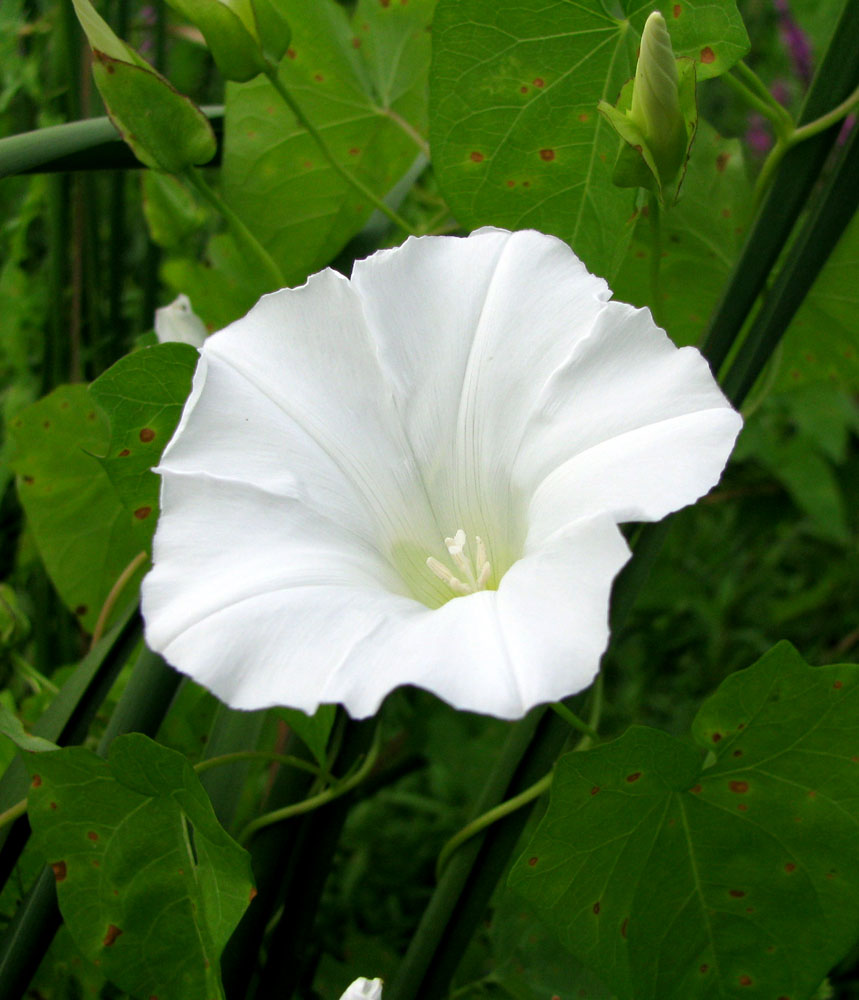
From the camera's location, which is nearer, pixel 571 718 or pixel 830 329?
pixel 571 718

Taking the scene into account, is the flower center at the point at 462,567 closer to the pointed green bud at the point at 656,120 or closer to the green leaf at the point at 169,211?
the pointed green bud at the point at 656,120

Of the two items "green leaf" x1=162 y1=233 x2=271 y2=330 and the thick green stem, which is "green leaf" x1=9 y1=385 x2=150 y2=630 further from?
the thick green stem

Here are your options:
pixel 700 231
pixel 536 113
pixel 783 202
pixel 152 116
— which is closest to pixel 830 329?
pixel 700 231

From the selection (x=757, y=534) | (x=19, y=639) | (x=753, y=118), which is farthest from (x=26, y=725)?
(x=753, y=118)

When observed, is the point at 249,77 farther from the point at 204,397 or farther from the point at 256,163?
the point at 204,397

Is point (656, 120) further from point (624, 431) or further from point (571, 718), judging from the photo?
point (571, 718)

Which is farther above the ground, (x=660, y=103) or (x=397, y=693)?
(x=660, y=103)

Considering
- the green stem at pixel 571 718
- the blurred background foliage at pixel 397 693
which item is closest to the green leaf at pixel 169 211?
the blurred background foliage at pixel 397 693

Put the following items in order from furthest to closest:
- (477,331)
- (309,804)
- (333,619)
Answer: (309,804), (477,331), (333,619)
